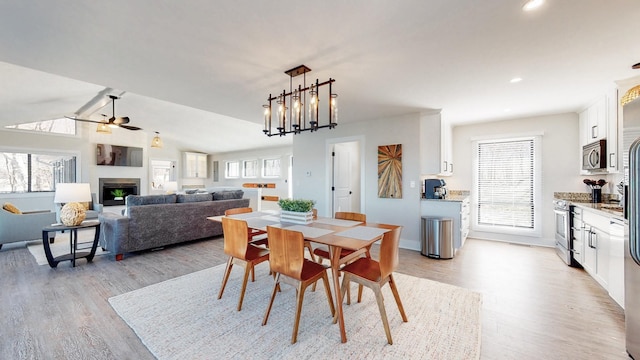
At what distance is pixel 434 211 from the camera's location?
13.7 feet

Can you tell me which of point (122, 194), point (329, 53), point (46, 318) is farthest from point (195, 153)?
point (329, 53)

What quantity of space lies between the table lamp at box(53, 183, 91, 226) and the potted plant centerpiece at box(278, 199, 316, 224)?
2.83 metres

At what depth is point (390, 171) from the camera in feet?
14.8

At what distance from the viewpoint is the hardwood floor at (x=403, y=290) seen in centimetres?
181

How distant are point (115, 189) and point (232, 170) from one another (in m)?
3.89

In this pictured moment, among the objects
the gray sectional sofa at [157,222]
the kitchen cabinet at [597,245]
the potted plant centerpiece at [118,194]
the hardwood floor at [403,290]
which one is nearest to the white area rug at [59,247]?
the hardwood floor at [403,290]

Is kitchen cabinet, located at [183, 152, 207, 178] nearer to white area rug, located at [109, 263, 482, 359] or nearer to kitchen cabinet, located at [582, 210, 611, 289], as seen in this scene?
white area rug, located at [109, 263, 482, 359]

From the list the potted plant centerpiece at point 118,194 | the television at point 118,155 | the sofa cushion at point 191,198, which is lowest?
the potted plant centerpiece at point 118,194

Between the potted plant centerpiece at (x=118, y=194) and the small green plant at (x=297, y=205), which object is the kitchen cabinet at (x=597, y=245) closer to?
the small green plant at (x=297, y=205)

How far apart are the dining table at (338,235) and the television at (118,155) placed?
7.52 m

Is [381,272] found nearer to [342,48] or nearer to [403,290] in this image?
[403,290]

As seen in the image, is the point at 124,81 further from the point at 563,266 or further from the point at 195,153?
the point at 195,153

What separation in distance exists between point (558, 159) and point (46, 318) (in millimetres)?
7132

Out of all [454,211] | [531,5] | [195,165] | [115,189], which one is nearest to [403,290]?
[454,211]
